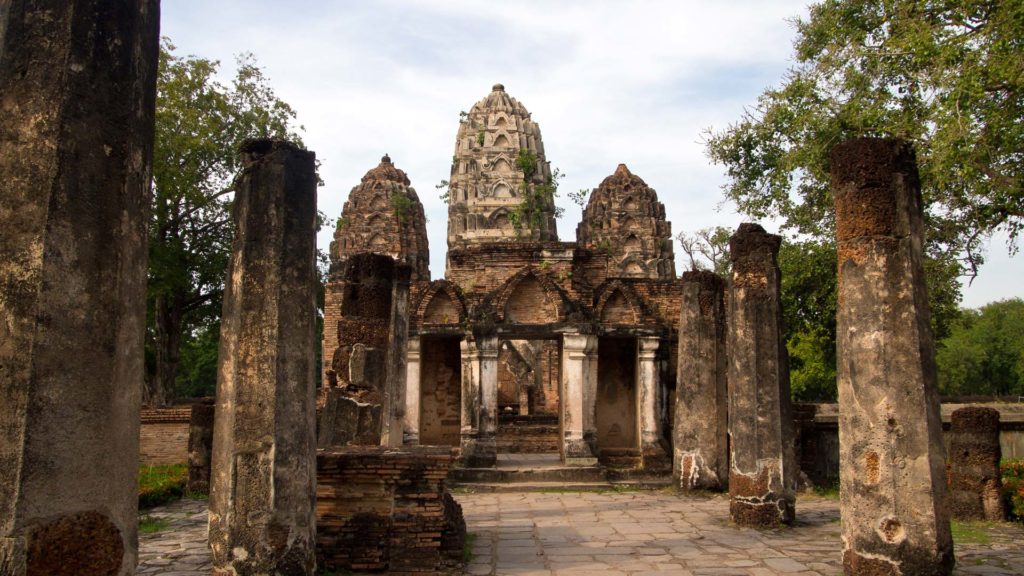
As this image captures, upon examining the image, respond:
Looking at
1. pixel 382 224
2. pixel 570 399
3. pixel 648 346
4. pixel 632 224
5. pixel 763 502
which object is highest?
pixel 632 224

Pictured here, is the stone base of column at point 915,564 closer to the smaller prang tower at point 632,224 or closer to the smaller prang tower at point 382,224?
the smaller prang tower at point 382,224

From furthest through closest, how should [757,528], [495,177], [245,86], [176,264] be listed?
1. [495,177]
2. [245,86]
3. [176,264]
4. [757,528]

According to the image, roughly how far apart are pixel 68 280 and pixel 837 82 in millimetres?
12422

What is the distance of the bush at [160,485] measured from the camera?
12328mm

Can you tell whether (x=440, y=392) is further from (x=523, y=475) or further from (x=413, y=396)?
(x=523, y=475)

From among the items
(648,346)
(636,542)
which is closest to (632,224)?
(648,346)

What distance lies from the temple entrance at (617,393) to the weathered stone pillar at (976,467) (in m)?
7.44

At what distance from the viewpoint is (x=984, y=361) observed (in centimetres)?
4019

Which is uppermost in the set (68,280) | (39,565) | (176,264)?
(176,264)

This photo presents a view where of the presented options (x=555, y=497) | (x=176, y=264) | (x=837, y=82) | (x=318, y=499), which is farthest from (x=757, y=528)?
(x=176, y=264)

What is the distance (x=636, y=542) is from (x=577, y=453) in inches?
241

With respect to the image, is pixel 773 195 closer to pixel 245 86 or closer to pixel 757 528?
pixel 757 528

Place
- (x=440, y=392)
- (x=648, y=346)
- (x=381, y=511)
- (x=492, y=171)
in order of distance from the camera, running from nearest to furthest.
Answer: (x=381, y=511)
(x=648, y=346)
(x=440, y=392)
(x=492, y=171)

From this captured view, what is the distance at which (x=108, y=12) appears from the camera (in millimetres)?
3547
